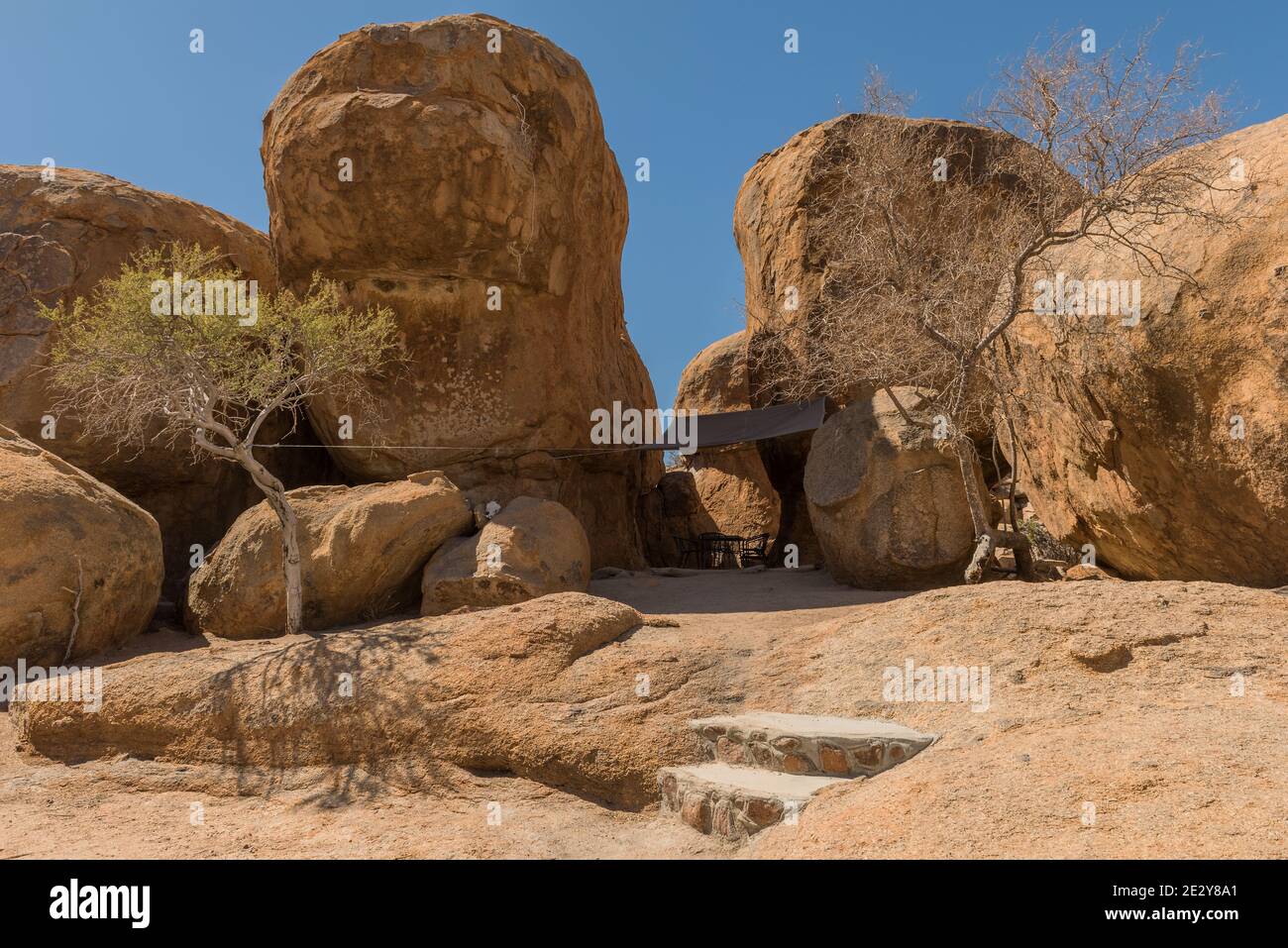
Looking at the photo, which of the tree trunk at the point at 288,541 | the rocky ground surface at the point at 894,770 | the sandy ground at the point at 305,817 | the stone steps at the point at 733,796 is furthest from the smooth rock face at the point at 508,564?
the stone steps at the point at 733,796

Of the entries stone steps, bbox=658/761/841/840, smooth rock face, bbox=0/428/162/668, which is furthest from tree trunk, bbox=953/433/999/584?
smooth rock face, bbox=0/428/162/668

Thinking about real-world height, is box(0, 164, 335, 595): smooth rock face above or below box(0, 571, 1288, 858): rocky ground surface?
above

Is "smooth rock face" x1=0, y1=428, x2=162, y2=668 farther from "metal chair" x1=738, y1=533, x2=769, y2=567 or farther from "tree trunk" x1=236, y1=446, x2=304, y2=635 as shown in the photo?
"metal chair" x1=738, y1=533, x2=769, y2=567

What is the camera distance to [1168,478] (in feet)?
25.1

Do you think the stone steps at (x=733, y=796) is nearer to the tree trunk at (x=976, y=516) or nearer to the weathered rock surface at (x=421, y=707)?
the weathered rock surface at (x=421, y=707)

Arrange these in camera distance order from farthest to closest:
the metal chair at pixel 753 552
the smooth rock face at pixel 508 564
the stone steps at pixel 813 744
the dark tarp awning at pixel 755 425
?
the metal chair at pixel 753 552 < the dark tarp awning at pixel 755 425 < the smooth rock face at pixel 508 564 < the stone steps at pixel 813 744

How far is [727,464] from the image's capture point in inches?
959

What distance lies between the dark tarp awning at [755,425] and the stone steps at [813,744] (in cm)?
932

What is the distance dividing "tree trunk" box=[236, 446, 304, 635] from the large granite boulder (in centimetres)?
829

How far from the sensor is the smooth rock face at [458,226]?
12477 mm

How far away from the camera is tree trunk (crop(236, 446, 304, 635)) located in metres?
9.18

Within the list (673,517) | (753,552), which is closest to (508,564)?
(753,552)

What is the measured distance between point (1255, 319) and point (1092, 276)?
1703mm

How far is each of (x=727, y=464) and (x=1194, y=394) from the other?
17.4 meters
